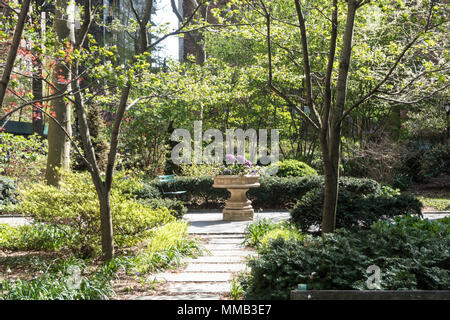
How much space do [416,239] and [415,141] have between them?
16.2 m

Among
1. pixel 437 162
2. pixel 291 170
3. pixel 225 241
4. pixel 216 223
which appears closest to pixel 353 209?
pixel 225 241

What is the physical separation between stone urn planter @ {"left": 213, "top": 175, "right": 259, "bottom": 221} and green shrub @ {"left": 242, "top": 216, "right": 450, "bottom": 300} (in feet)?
19.6

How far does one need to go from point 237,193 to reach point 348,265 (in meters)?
6.94

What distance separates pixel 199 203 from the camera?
14.3 meters

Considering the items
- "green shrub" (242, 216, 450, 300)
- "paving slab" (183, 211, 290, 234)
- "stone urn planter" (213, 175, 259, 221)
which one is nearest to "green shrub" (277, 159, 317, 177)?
"paving slab" (183, 211, 290, 234)

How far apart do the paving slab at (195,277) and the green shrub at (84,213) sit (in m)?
1.07

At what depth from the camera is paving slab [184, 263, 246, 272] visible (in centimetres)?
594

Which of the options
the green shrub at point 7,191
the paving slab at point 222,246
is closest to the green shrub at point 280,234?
the paving slab at point 222,246

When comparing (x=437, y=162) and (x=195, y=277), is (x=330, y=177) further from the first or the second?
(x=437, y=162)

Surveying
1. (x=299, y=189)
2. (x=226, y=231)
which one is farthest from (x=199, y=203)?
(x=226, y=231)

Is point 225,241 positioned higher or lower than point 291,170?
lower

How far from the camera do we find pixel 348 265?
4.01 m

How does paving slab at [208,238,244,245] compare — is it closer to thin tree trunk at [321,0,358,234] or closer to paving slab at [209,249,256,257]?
paving slab at [209,249,256,257]

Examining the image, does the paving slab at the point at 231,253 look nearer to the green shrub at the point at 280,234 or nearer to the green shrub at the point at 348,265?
the green shrub at the point at 280,234
